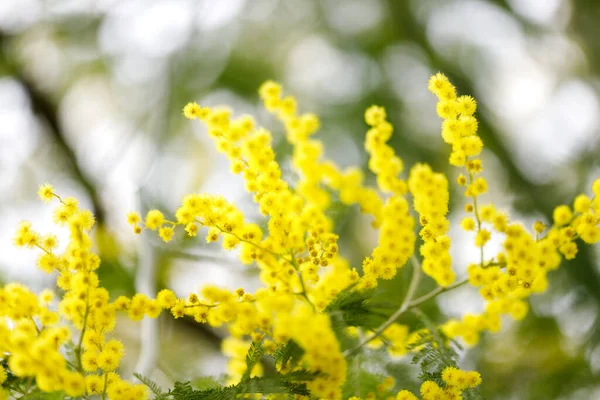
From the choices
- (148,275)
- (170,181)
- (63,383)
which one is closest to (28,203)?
(170,181)

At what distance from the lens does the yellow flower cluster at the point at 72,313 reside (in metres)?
1.13

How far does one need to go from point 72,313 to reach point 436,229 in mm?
851

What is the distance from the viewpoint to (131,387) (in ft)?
3.94

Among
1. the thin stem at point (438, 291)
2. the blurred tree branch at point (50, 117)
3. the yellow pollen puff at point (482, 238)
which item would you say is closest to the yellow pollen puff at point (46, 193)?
the thin stem at point (438, 291)

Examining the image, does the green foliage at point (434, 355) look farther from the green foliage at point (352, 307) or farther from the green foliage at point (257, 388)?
the green foliage at point (257, 388)

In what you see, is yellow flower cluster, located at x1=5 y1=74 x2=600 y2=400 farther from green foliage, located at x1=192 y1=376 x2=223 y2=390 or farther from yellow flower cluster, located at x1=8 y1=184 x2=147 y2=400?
green foliage, located at x1=192 y1=376 x2=223 y2=390

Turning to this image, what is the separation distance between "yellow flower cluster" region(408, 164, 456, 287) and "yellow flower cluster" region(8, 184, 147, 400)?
718mm

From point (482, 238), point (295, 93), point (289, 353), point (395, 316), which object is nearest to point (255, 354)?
point (289, 353)

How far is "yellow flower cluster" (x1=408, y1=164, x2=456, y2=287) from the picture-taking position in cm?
123

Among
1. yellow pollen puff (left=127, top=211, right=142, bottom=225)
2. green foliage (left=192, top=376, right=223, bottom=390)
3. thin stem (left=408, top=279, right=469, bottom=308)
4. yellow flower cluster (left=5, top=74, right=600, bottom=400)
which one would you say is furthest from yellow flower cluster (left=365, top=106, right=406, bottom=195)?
green foliage (left=192, top=376, right=223, bottom=390)

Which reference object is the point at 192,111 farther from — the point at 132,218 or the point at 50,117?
the point at 50,117

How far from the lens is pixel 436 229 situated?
132 centimetres

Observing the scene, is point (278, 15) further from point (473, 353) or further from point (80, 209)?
point (80, 209)

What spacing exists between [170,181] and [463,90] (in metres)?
2.11
